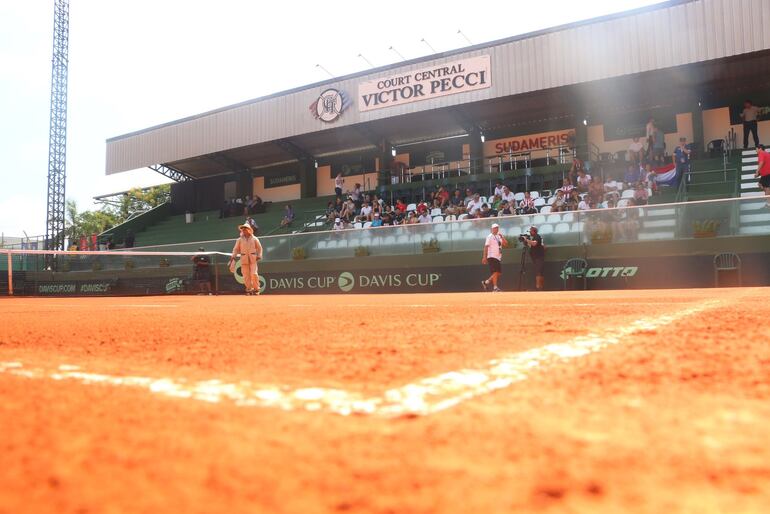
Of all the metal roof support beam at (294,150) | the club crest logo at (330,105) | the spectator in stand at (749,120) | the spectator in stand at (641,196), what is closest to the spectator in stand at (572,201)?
the spectator in stand at (641,196)

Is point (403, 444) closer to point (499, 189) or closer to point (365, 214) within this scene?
point (499, 189)

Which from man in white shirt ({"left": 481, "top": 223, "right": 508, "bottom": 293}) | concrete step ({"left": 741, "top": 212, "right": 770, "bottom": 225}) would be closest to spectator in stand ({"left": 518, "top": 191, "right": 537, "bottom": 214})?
man in white shirt ({"left": 481, "top": 223, "right": 508, "bottom": 293})

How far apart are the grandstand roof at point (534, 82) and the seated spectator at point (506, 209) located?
5446mm

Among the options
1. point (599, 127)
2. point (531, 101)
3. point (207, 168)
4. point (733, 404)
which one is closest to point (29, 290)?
point (207, 168)

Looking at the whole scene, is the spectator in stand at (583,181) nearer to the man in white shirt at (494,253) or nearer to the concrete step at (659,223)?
the concrete step at (659,223)

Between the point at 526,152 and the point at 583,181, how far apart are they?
4.24 metres

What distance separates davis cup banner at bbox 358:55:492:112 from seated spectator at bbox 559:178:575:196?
18.2 feet

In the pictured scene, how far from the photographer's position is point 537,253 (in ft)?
46.1

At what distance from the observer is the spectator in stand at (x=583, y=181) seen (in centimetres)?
1778

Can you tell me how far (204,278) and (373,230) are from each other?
19.4ft

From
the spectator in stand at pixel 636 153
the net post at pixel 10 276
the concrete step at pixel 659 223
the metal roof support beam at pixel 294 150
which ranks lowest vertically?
the net post at pixel 10 276

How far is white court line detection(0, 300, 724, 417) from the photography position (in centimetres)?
108

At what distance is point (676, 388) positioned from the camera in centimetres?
125

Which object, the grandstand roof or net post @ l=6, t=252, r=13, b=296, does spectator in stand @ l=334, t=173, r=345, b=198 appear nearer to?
the grandstand roof
